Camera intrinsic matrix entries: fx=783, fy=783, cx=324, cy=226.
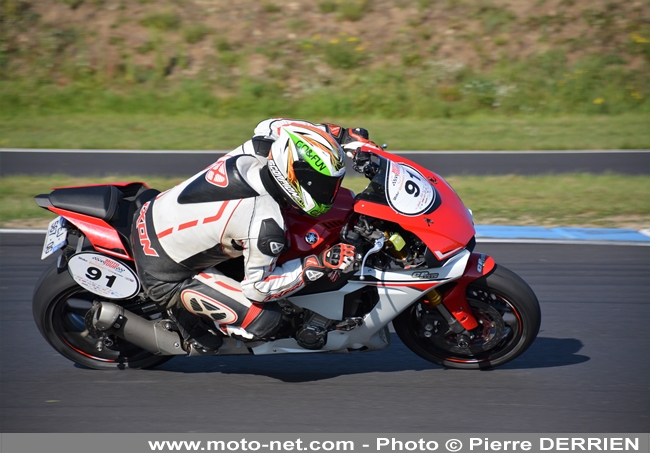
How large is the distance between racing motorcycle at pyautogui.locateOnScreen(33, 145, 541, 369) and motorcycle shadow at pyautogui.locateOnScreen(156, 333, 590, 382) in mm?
170

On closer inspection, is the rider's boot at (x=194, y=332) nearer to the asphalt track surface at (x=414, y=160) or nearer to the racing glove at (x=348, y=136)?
the racing glove at (x=348, y=136)

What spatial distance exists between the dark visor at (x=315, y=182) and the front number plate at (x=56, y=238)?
5.02 feet

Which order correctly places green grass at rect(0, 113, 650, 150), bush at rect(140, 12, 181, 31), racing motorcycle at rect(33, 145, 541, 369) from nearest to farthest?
racing motorcycle at rect(33, 145, 541, 369)
green grass at rect(0, 113, 650, 150)
bush at rect(140, 12, 181, 31)

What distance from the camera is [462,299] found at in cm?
480

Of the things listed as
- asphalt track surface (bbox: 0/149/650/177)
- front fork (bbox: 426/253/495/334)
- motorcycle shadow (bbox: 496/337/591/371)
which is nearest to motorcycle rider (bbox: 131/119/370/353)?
front fork (bbox: 426/253/495/334)

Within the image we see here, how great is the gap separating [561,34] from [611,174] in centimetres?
690

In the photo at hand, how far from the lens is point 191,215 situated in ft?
14.4

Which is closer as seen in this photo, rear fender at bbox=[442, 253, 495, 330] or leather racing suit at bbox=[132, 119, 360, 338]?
leather racing suit at bbox=[132, 119, 360, 338]

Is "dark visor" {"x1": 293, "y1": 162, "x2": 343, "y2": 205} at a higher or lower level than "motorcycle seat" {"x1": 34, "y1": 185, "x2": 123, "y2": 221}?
higher

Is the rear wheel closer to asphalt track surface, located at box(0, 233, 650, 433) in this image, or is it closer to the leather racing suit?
asphalt track surface, located at box(0, 233, 650, 433)

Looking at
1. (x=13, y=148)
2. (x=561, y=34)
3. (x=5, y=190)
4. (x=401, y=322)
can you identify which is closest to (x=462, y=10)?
(x=561, y=34)

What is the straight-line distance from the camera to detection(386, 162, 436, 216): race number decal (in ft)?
14.4

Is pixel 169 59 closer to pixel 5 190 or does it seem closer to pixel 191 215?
pixel 5 190
